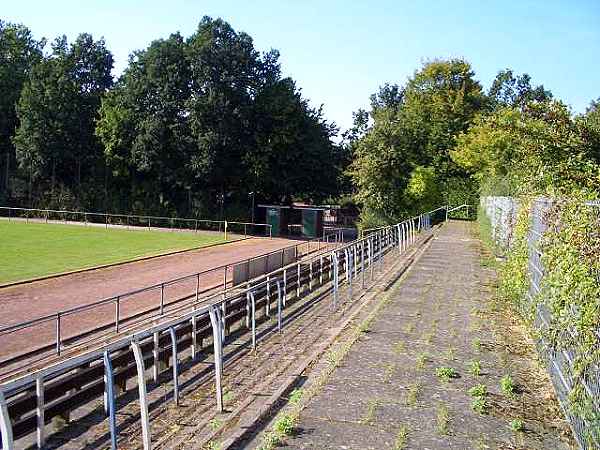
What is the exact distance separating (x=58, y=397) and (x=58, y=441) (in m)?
0.66

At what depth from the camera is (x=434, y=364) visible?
298 inches

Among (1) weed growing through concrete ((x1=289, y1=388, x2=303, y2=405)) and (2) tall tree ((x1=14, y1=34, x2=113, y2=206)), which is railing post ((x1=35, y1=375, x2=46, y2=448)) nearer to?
(1) weed growing through concrete ((x1=289, y1=388, x2=303, y2=405))

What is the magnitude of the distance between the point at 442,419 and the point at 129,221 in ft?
141

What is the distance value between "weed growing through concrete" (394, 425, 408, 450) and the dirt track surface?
712cm

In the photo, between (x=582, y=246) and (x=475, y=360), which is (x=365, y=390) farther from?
(x=582, y=246)

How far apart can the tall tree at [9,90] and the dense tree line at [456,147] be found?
28.6m

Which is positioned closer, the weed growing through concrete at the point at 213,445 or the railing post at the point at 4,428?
the railing post at the point at 4,428

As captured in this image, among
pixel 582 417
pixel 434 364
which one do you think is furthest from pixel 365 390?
pixel 582 417

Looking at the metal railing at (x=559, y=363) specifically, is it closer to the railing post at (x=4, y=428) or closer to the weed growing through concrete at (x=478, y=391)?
the weed growing through concrete at (x=478, y=391)

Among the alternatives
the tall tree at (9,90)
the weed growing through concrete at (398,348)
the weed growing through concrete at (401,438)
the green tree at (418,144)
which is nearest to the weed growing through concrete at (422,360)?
the weed growing through concrete at (398,348)

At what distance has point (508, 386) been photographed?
6688mm

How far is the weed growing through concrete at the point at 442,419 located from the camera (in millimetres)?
5587

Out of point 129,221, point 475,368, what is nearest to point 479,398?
point 475,368

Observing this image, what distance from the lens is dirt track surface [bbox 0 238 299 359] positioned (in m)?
12.3
